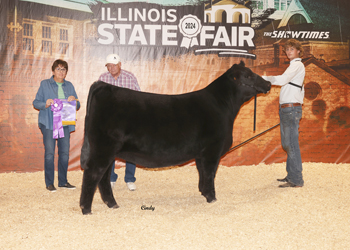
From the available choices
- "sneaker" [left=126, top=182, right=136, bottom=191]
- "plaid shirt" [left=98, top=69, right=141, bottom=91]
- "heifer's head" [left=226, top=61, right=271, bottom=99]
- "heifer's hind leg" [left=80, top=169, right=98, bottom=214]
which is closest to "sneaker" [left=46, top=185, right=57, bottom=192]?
"sneaker" [left=126, top=182, right=136, bottom=191]

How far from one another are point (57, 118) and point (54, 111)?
0.10 metres

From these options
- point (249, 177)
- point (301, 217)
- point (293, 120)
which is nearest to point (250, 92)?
point (293, 120)

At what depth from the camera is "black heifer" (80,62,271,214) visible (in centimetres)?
311

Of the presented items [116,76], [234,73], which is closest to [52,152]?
[116,76]

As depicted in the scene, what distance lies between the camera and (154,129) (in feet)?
10.5

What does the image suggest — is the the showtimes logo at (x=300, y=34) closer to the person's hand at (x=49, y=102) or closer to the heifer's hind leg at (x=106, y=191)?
the person's hand at (x=49, y=102)

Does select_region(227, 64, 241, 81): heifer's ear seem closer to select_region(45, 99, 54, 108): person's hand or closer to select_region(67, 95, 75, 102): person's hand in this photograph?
select_region(67, 95, 75, 102): person's hand

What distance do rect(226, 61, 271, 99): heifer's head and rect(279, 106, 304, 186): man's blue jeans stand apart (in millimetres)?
756

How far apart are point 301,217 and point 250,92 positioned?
158cm

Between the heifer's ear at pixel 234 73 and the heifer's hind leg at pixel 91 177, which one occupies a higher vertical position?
the heifer's ear at pixel 234 73

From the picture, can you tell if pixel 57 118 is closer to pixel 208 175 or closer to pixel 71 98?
pixel 71 98

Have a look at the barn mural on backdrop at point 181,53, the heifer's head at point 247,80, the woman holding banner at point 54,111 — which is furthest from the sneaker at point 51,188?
the heifer's head at point 247,80

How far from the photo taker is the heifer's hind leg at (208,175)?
3.50m

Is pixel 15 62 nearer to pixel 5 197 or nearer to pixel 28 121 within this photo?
pixel 28 121
